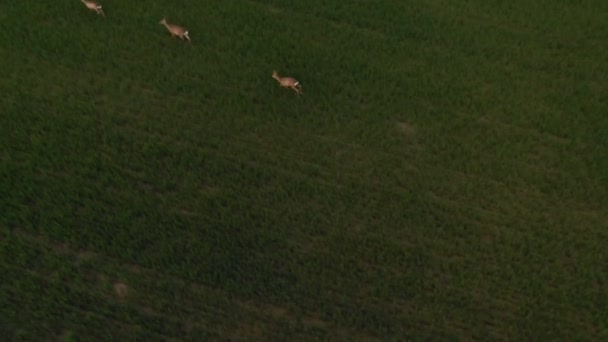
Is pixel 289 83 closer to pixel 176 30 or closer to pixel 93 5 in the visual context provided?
pixel 176 30

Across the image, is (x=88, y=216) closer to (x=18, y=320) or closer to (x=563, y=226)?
(x=18, y=320)

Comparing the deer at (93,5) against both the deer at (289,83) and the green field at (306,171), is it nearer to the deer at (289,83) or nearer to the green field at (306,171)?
the green field at (306,171)

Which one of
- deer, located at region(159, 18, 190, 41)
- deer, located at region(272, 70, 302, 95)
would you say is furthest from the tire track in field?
deer, located at region(159, 18, 190, 41)

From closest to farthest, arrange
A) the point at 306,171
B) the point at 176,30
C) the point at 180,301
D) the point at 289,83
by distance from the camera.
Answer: the point at 180,301, the point at 306,171, the point at 289,83, the point at 176,30

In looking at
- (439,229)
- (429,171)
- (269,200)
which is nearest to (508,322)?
(439,229)

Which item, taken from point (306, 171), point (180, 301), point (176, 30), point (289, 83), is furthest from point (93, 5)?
point (180, 301)

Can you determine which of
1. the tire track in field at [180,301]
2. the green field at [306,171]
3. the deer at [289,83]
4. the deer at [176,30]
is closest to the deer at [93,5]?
the green field at [306,171]

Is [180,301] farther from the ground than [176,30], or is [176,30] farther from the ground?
[176,30]
